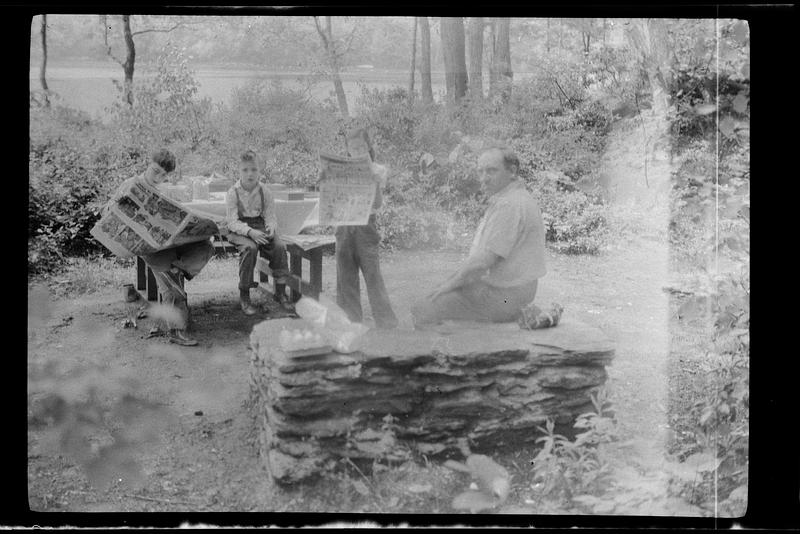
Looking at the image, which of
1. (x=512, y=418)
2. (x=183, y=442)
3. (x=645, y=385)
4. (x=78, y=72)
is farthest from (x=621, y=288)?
(x=78, y=72)

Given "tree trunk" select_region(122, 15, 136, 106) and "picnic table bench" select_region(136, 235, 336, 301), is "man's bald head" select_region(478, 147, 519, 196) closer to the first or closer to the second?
"picnic table bench" select_region(136, 235, 336, 301)

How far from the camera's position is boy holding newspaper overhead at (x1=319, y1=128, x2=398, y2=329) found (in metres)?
4.64

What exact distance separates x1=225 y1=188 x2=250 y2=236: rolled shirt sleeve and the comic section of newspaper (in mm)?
403

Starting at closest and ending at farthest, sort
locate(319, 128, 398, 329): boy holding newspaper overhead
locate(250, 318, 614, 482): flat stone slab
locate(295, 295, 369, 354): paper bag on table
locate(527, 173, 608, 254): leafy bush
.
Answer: locate(250, 318, 614, 482): flat stone slab
locate(295, 295, 369, 354): paper bag on table
locate(319, 128, 398, 329): boy holding newspaper overhead
locate(527, 173, 608, 254): leafy bush

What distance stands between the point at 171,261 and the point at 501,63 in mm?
2025

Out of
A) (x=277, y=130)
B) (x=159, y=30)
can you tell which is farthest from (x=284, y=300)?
(x=159, y=30)

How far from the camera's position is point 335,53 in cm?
469

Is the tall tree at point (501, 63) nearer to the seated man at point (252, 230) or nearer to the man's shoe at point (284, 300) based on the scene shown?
the seated man at point (252, 230)

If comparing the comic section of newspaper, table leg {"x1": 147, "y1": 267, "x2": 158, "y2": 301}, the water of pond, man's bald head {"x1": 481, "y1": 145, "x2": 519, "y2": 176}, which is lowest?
table leg {"x1": 147, "y1": 267, "x2": 158, "y2": 301}

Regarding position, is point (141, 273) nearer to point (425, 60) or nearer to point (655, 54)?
point (425, 60)

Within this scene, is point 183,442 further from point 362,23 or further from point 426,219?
point 362,23

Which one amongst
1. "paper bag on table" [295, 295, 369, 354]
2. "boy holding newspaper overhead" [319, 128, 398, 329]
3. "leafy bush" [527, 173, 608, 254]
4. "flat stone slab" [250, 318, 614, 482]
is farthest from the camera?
"leafy bush" [527, 173, 608, 254]

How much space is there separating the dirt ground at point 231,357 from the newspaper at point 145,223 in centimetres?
17

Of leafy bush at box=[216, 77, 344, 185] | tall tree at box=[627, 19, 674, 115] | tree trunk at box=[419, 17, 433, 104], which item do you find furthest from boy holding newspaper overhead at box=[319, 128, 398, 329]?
tall tree at box=[627, 19, 674, 115]
